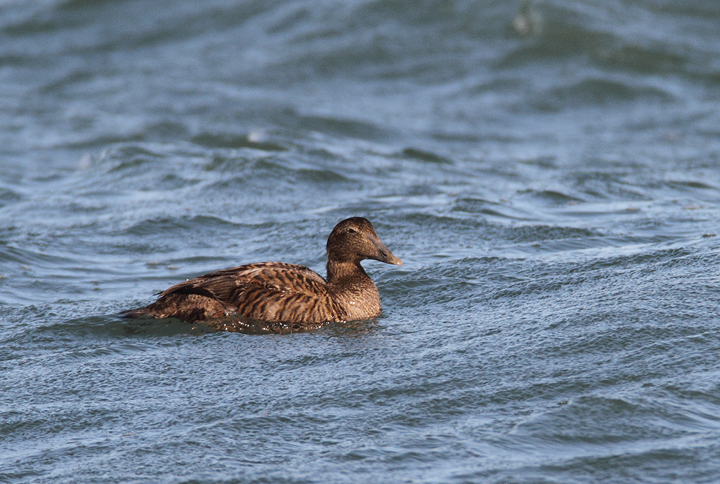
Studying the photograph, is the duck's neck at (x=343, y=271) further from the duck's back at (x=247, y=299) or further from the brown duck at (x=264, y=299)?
the duck's back at (x=247, y=299)

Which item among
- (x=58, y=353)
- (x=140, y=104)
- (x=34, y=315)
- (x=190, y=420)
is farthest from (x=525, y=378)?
(x=140, y=104)

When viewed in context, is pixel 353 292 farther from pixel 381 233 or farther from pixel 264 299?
pixel 381 233

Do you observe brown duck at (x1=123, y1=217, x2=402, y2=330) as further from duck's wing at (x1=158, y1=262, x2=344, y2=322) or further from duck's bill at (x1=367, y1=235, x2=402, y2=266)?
duck's bill at (x1=367, y1=235, x2=402, y2=266)

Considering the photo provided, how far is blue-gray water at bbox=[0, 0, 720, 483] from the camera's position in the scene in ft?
16.4

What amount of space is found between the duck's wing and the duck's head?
49cm

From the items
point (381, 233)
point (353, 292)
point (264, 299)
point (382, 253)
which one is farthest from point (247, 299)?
point (381, 233)

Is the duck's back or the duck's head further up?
the duck's head

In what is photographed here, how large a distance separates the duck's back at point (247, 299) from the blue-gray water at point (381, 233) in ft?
0.57

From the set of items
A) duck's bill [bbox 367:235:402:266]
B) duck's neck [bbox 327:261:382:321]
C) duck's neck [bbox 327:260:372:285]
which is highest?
duck's bill [bbox 367:235:402:266]

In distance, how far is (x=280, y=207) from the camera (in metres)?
11.1

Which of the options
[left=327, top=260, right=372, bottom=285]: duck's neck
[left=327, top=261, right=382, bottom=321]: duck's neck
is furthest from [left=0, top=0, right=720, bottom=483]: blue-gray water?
[left=327, top=260, right=372, bottom=285]: duck's neck

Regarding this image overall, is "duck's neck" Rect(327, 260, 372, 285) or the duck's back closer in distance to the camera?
the duck's back

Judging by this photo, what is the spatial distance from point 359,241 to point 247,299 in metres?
1.00

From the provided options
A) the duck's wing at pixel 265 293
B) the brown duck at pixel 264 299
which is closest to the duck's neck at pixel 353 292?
the brown duck at pixel 264 299
